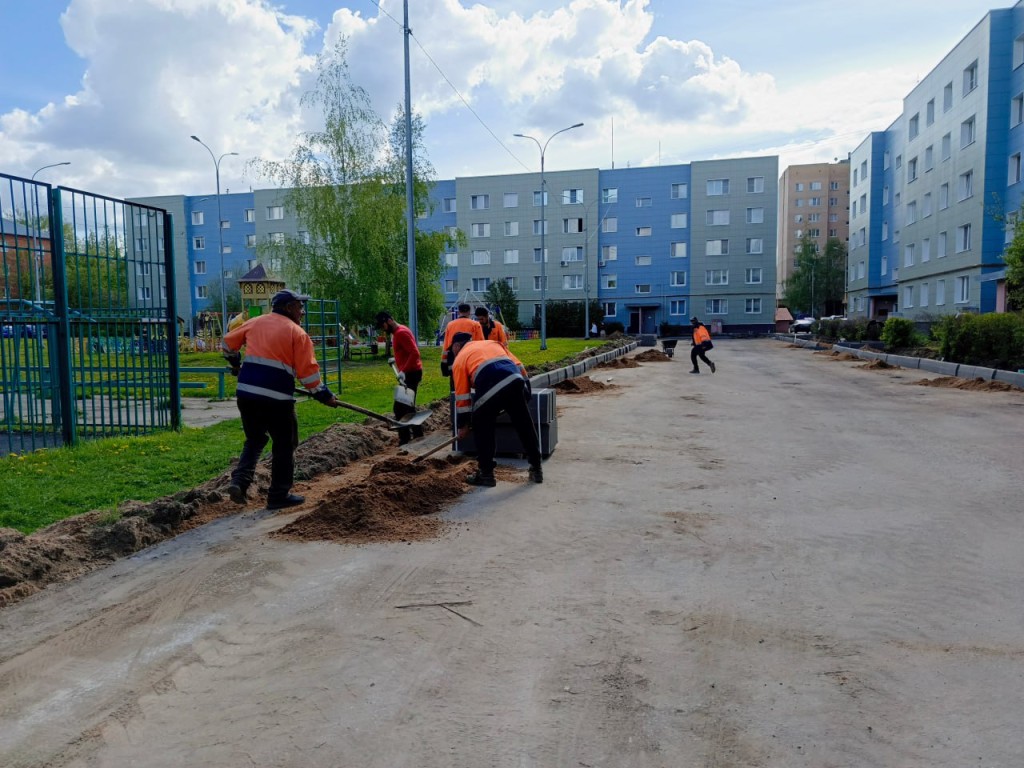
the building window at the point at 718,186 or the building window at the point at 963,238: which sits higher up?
the building window at the point at 718,186

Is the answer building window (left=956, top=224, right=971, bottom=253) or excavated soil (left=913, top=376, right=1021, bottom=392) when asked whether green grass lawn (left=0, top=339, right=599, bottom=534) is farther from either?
building window (left=956, top=224, right=971, bottom=253)

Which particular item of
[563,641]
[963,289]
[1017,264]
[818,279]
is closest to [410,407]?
[563,641]

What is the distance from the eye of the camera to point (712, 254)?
60.0 metres

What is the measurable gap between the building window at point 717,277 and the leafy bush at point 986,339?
39.1 metres

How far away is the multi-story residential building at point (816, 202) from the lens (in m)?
106

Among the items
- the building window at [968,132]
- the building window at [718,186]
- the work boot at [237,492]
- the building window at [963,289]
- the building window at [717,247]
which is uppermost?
the building window at [718,186]

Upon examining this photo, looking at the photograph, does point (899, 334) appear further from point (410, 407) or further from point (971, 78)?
point (410, 407)

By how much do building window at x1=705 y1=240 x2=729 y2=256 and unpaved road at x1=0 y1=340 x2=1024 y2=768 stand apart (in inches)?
2181

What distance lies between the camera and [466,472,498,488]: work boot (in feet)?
23.5

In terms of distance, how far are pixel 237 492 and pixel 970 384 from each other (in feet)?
53.2

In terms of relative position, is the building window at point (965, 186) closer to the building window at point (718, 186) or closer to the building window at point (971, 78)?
the building window at point (971, 78)

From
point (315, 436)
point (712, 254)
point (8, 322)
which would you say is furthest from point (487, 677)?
point (712, 254)

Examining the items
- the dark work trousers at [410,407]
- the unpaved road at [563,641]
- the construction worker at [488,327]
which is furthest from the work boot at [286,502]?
the construction worker at [488,327]

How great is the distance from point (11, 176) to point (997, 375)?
1863cm
